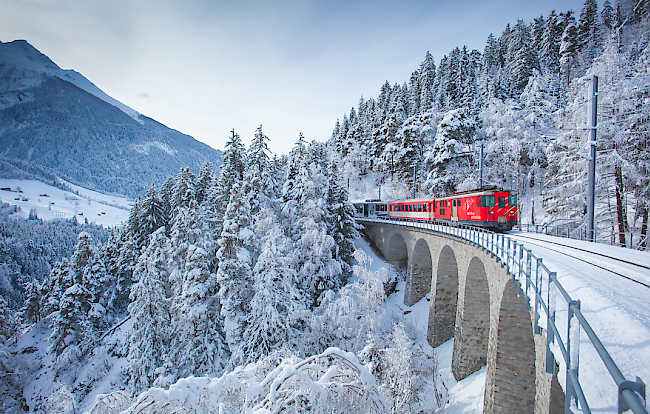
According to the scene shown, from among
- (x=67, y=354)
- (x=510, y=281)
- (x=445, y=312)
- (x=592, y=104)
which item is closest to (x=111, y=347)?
(x=67, y=354)

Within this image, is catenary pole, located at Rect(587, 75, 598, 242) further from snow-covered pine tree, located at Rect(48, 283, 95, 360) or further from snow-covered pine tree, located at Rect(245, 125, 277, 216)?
snow-covered pine tree, located at Rect(48, 283, 95, 360)

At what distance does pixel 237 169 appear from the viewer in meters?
23.0

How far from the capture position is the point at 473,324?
48.8 feet

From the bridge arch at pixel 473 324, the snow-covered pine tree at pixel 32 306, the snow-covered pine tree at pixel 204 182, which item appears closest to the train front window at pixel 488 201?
the bridge arch at pixel 473 324

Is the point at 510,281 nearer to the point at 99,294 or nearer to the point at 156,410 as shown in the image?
the point at 156,410

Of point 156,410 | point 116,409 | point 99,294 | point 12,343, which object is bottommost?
point 12,343

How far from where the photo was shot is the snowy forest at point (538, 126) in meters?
15.1

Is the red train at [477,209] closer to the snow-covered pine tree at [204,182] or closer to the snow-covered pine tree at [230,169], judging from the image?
the snow-covered pine tree at [230,169]

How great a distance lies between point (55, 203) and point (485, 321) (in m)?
199

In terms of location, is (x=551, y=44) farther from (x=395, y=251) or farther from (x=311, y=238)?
(x=311, y=238)

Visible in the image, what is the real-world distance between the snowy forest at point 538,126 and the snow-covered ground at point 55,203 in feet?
386

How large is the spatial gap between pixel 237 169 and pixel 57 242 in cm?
8997

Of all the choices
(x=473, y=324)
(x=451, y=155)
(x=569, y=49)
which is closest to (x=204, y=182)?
(x=451, y=155)

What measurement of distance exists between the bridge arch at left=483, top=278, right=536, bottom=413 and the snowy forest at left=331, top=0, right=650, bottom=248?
5475 millimetres
